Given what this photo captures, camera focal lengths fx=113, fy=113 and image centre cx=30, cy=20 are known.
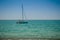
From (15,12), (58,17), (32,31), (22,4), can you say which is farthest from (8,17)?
(58,17)

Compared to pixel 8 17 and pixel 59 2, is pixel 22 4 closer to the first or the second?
pixel 8 17

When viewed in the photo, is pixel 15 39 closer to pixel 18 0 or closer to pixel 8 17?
pixel 8 17

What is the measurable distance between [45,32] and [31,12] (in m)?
0.63

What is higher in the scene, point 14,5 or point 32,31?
point 14,5

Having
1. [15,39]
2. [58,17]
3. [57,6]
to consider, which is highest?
[57,6]

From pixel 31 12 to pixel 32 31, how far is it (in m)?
0.51

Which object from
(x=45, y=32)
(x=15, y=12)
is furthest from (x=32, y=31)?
(x=15, y=12)

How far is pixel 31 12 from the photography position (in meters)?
2.81

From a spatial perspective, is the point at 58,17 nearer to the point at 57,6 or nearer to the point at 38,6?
the point at 57,6

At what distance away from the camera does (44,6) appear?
2.83 m

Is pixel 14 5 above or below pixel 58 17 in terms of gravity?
above

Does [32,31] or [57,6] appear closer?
[57,6]

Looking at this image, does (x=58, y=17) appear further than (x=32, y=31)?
No

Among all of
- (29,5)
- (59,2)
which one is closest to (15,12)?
(29,5)
